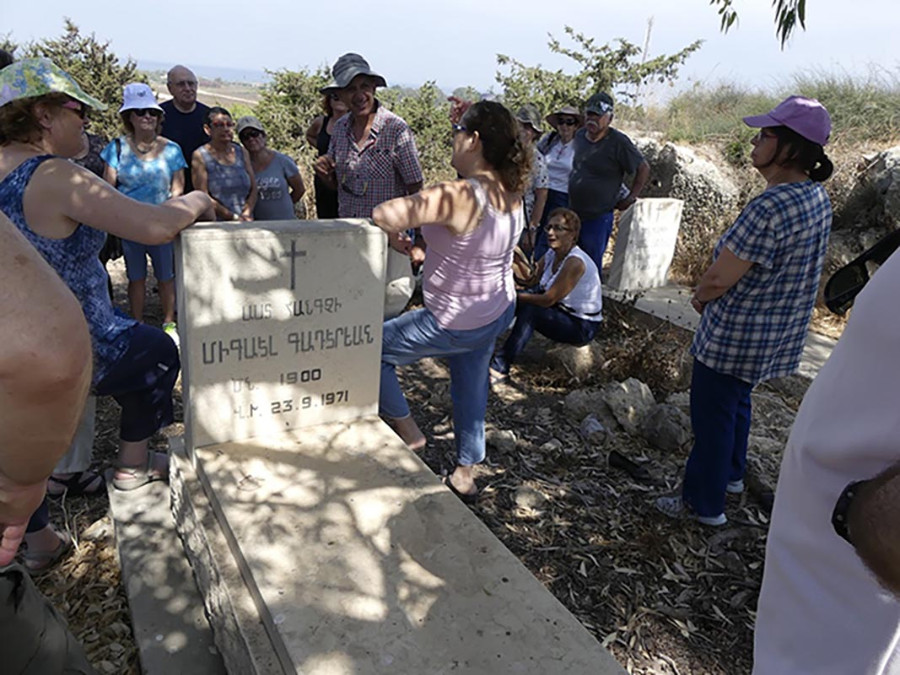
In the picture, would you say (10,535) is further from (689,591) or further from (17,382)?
(689,591)

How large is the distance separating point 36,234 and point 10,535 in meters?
1.44

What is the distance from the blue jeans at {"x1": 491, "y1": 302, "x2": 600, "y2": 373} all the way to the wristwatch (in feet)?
12.5

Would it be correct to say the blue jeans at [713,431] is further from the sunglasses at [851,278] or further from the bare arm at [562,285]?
the bare arm at [562,285]

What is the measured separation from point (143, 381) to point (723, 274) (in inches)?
105

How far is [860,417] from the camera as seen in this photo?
40.1 inches

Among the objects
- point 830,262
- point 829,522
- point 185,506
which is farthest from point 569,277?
point 830,262

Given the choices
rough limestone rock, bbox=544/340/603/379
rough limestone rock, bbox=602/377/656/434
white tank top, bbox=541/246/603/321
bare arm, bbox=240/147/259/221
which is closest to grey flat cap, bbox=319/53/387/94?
bare arm, bbox=240/147/259/221

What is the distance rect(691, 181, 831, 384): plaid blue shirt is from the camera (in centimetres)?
277

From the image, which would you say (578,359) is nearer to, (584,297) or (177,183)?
(584,297)

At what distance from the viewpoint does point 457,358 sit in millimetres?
3389

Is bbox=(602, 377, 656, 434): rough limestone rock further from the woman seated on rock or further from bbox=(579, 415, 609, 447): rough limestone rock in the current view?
the woman seated on rock

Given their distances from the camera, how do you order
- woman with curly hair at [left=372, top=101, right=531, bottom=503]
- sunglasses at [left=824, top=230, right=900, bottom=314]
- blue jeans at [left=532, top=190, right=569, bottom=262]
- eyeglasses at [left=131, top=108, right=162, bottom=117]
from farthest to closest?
blue jeans at [left=532, top=190, right=569, bottom=262], eyeglasses at [left=131, top=108, right=162, bottom=117], woman with curly hair at [left=372, top=101, right=531, bottom=503], sunglasses at [left=824, top=230, right=900, bottom=314]

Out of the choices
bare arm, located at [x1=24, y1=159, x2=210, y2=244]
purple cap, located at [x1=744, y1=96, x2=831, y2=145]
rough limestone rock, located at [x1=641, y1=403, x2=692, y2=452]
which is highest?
purple cap, located at [x1=744, y1=96, x2=831, y2=145]

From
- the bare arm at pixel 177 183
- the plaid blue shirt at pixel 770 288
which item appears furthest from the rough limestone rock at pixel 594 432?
the bare arm at pixel 177 183
